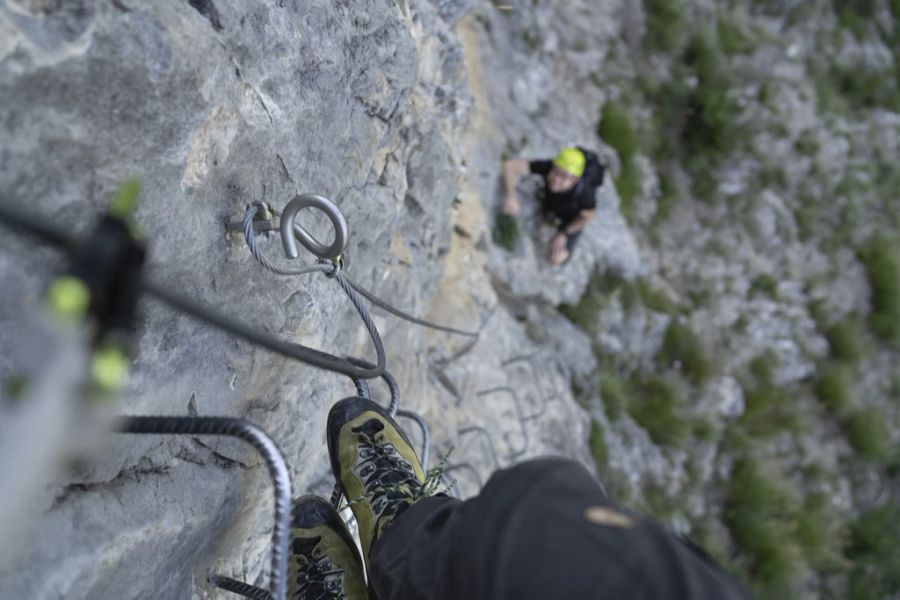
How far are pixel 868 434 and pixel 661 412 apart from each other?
1956 mm

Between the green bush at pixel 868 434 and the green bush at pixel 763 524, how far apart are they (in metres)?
0.82

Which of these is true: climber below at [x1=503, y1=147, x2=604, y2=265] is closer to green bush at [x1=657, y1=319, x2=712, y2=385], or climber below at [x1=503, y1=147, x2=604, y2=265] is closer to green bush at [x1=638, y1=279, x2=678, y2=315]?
green bush at [x1=638, y1=279, x2=678, y2=315]

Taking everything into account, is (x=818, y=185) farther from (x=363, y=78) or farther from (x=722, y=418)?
(x=363, y=78)

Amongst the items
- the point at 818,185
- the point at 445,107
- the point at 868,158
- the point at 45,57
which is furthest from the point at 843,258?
the point at 45,57

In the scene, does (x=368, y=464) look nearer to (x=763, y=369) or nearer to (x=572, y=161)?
(x=572, y=161)

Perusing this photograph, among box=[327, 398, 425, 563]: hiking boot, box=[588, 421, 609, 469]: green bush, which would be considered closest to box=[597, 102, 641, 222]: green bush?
box=[588, 421, 609, 469]: green bush

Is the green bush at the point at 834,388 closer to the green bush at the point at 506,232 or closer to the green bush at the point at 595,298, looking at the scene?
the green bush at the point at 595,298

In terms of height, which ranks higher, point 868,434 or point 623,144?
point 623,144

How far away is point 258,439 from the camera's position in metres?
0.90

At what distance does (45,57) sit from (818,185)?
5855mm

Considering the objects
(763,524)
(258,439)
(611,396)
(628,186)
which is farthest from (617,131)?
(258,439)

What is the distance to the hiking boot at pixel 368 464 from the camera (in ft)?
5.25

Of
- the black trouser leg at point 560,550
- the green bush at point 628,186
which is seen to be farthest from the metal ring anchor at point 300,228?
the green bush at point 628,186

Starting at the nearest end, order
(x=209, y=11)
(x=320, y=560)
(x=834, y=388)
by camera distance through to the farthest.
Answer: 1. (x=209, y=11)
2. (x=320, y=560)
3. (x=834, y=388)
